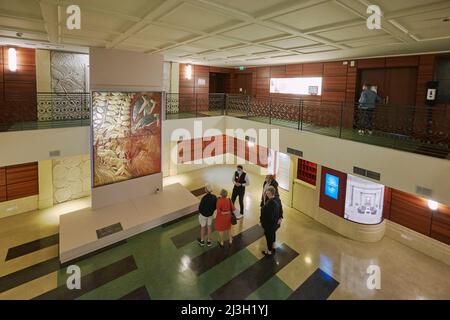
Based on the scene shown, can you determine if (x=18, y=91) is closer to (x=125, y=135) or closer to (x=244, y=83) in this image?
(x=125, y=135)

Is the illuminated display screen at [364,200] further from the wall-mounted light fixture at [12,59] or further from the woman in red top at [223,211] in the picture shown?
the wall-mounted light fixture at [12,59]

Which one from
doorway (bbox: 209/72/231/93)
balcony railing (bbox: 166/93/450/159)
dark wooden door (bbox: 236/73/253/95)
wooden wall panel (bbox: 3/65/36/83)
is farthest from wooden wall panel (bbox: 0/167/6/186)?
dark wooden door (bbox: 236/73/253/95)

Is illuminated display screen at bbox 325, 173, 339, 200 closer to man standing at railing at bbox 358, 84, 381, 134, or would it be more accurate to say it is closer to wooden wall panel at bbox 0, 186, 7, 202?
man standing at railing at bbox 358, 84, 381, 134

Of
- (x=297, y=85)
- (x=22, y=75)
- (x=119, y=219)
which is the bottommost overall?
(x=119, y=219)

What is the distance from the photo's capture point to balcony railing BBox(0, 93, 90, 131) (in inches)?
308

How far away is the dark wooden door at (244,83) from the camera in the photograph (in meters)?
14.0

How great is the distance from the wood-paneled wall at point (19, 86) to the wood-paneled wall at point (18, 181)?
2.14 m

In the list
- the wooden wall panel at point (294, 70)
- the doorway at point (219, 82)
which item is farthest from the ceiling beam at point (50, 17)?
the doorway at point (219, 82)

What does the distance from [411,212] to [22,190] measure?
43.6ft

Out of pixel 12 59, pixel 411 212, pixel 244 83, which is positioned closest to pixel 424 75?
pixel 411 212

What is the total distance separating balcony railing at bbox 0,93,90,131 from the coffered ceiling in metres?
2.31

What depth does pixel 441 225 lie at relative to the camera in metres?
7.82

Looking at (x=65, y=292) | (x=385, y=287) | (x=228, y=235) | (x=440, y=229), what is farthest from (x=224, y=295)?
(x=440, y=229)
